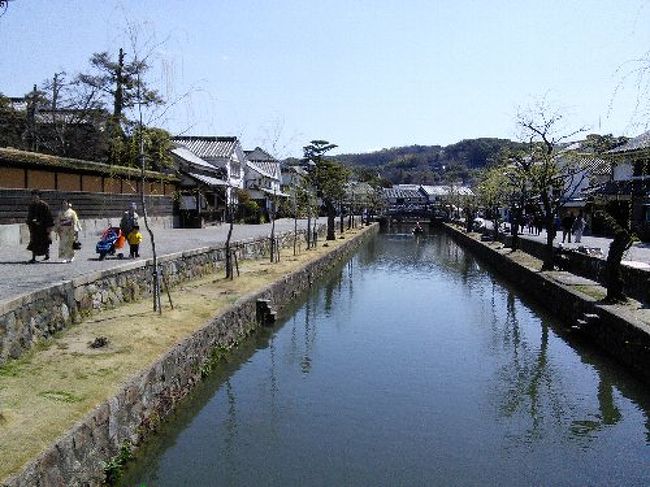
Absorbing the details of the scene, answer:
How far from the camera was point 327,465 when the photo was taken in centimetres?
802

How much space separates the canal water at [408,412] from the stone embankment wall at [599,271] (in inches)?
81.5

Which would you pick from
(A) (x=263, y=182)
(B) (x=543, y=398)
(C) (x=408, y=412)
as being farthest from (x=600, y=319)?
(A) (x=263, y=182)

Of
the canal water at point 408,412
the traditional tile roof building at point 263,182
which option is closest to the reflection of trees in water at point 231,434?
the canal water at point 408,412

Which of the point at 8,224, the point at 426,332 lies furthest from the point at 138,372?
the point at 8,224

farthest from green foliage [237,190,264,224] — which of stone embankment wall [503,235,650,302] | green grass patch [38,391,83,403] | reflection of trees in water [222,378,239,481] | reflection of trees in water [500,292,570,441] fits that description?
green grass patch [38,391,83,403]

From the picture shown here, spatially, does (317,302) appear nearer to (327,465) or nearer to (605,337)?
(605,337)

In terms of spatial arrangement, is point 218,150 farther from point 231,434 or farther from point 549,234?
point 231,434

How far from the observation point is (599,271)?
18828mm

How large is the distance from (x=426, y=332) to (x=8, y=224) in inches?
517

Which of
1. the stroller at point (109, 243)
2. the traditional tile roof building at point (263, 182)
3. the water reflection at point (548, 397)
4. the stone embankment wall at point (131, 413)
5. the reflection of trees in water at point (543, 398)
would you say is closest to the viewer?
the stone embankment wall at point (131, 413)

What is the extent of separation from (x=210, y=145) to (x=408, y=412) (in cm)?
4264

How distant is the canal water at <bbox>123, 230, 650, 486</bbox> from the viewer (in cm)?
790

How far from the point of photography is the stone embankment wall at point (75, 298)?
26.8 feet

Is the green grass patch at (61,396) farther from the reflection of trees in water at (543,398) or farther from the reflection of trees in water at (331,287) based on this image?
the reflection of trees in water at (331,287)
